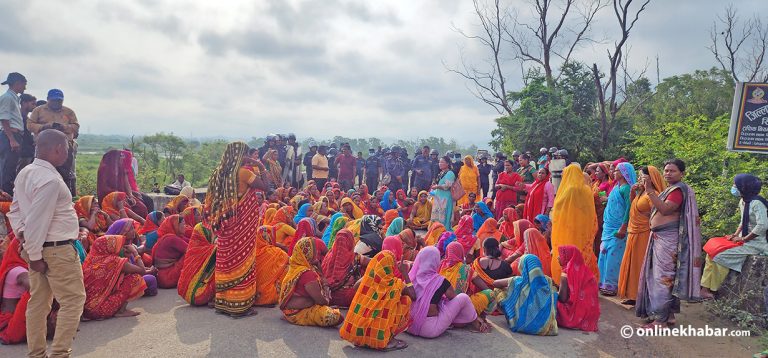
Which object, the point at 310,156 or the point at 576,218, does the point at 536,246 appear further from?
the point at 310,156

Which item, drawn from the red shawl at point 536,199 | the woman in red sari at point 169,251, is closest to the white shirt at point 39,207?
the woman in red sari at point 169,251

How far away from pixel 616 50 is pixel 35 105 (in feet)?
54.8

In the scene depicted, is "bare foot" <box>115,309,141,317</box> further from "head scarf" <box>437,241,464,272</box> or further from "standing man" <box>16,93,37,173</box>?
"standing man" <box>16,93,37,173</box>

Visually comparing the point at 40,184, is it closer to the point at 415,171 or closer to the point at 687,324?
the point at 687,324

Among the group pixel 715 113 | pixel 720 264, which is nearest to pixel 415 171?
pixel 720 264

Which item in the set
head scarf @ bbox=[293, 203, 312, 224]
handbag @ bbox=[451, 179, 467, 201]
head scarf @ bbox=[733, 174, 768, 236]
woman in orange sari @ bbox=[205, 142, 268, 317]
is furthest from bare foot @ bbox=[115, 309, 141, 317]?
head scarf @ bbox=[733, 174, 768, 236]

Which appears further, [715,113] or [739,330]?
[715,113]

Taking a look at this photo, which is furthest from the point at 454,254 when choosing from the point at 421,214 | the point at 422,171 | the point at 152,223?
the point at 422,171

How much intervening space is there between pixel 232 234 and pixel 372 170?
10264mm

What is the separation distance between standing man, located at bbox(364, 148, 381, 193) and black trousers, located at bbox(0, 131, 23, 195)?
9130 mm

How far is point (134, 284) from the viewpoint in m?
4.88

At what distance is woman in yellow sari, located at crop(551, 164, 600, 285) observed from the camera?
227 inches

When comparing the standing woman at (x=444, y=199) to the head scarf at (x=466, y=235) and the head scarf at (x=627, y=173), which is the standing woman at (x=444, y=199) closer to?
the head scarf at (x=466, y=235)

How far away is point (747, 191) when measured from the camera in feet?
17.0
